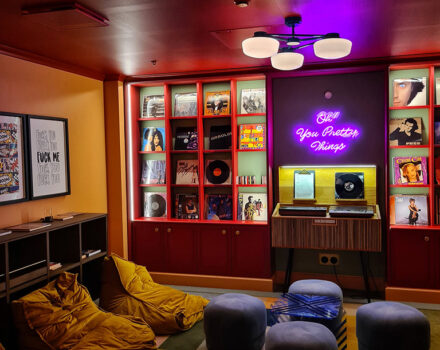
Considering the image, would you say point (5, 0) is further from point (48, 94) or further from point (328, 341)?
point (328, 341)

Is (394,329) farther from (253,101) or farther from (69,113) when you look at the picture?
(69,113)

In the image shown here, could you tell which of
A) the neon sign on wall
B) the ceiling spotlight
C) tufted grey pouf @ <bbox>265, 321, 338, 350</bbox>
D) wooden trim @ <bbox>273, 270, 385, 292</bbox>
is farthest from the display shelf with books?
the ceiling spotlight

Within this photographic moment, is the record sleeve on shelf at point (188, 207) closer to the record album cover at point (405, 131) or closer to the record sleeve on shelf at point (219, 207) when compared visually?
the record sleeve on shelf at point (219, 207)

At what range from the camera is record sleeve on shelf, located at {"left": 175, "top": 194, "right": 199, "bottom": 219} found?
5914 mm

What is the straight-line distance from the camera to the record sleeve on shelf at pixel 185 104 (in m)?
5.87

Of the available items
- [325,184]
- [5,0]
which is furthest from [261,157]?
[5,0]

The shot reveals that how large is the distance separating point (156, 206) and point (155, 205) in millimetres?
20

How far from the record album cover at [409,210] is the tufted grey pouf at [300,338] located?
2286mm

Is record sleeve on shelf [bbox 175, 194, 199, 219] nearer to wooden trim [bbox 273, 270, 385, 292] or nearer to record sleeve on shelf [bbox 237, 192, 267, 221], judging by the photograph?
record sleeve on shelf [bbox 237, 192, 267, 221]

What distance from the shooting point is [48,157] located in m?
4.71

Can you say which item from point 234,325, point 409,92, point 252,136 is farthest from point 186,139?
point 234,325

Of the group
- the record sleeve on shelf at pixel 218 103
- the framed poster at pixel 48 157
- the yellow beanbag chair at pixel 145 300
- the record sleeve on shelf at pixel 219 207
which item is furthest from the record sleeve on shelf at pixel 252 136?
the framed poster at pixel 48 157

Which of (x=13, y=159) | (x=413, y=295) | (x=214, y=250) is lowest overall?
(x=413, y=295)

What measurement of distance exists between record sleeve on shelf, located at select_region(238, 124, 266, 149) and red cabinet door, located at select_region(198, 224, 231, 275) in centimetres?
105
